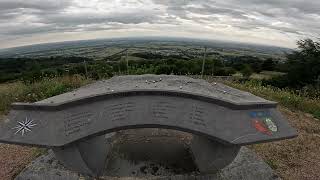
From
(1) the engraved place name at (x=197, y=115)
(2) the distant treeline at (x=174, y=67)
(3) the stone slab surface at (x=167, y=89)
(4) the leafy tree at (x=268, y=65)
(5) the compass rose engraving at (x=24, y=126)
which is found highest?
(3) the stone slab surface at (x=167, y=89)

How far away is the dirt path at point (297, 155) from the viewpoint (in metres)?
5.54

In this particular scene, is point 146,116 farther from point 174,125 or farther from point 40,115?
point 40,115

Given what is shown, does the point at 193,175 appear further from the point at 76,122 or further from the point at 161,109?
the point at 76,122

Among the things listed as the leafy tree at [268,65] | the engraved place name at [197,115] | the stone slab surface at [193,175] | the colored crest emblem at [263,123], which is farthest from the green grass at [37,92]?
the leafy tree at [268,65]

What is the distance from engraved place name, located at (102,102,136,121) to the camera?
173 inches

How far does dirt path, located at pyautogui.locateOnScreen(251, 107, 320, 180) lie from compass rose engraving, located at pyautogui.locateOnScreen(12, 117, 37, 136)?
142 inches

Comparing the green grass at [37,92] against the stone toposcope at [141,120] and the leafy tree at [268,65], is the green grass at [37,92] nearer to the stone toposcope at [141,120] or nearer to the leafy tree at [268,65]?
the stone toposcope at [141,120]

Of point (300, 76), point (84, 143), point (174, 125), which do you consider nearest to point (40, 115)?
point (84, 143)

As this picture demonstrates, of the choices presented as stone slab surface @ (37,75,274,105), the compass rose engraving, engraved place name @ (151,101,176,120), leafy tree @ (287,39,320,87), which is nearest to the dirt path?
stone slab surface @ (37,75,274,105)

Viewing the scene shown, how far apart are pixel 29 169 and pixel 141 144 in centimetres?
182

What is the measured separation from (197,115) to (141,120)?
687 millimetres

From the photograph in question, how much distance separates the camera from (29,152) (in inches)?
241

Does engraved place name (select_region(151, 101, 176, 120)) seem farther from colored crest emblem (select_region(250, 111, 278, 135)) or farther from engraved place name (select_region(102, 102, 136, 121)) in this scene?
colored crest emblem (select_region(250, 111, 278, 135))

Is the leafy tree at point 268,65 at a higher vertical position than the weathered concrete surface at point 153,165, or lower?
lower
